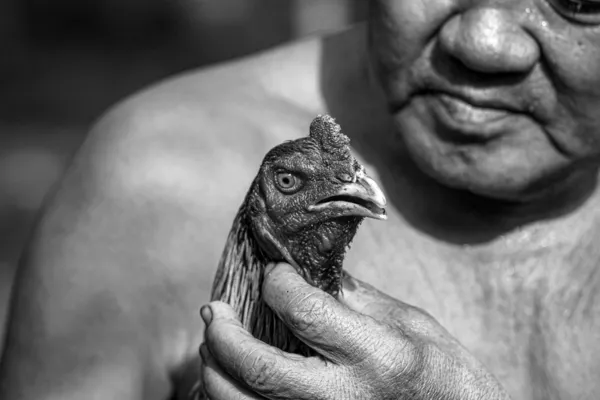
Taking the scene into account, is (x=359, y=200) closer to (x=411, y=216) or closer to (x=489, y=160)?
(x=489, y=160)

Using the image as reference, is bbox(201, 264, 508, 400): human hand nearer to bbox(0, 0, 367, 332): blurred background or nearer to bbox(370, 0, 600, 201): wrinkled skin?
bbox(370, 0, 600, 201): wrinkled skin

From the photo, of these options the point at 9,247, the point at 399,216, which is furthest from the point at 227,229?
the point at 9,247

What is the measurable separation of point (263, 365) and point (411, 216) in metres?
0.79

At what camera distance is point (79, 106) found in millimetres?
8258

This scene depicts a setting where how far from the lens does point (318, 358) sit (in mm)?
1696

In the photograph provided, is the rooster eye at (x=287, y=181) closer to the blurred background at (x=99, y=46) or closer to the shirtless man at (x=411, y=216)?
the shirtless man at (x=411, y=216)

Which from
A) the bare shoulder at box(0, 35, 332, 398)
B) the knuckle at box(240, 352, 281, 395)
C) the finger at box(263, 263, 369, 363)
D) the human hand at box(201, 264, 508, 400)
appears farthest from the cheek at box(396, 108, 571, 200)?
the knuckle at box(240, 352, 281, 395)

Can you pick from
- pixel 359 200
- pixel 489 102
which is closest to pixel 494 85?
pixel 489 102

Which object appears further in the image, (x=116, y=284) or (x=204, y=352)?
(x=116, y=284)

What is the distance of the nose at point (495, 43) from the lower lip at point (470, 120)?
0.09m

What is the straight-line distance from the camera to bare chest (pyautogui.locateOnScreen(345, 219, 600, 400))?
221 centimetres

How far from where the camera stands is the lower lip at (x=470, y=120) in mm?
2047

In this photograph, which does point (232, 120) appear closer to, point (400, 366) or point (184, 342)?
point (184, 342)

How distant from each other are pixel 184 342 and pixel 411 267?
504 millimetres
